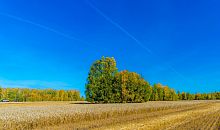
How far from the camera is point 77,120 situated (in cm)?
2764

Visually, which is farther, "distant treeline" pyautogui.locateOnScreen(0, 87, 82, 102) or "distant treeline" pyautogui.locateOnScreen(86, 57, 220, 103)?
"distant treeline" pyautogui.locateOnScreen(0, 87, 82, 102)

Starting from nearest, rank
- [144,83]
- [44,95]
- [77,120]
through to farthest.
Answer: [77,120]
[144,83]
[44,95]

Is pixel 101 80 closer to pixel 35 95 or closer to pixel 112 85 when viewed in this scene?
pixel 112 85

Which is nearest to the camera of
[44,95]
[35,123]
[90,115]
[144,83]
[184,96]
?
[35,123]

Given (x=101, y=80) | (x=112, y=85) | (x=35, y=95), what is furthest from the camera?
(x=35, y=95)

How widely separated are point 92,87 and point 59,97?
80049 mm

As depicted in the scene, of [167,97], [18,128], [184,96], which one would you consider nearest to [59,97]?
[167,97]

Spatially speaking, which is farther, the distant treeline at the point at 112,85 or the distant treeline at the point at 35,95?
the distant treeline at the point at 35,95

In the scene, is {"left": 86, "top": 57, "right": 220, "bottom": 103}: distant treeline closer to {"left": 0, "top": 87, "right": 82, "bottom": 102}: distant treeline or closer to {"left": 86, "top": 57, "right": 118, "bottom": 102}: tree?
{"left": 86, "top": 57, "right": 118, "bottom": 102}: tree

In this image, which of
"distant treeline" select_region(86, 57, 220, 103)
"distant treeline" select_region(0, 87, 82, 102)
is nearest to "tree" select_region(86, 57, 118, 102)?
"distant treeline" select_region(86, 57, 220, 103)

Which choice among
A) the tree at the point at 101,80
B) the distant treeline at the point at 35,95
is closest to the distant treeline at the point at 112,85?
the tree at the point at 101,80

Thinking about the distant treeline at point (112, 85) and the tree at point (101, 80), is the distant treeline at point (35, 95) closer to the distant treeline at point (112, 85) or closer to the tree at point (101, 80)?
the distant treeline at point (112, 85)

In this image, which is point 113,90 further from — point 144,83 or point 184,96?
point 184,96

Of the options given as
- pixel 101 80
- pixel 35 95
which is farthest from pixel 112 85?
pixel 35 95
